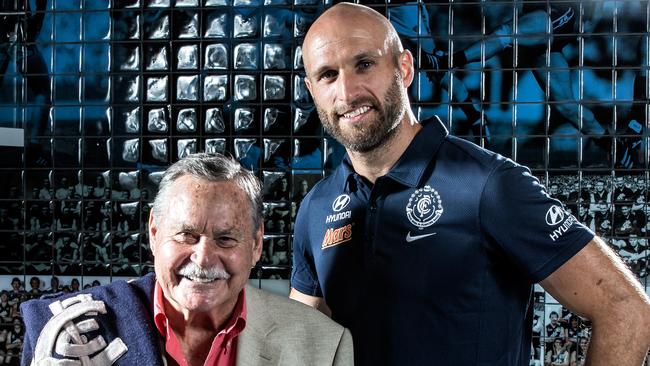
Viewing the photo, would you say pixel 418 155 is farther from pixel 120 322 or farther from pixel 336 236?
pixel 120 322

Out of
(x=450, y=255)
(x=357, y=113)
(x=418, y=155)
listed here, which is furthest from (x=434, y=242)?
(x=357, y=113)

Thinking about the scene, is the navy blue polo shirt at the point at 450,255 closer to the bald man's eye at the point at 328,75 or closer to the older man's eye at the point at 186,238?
the bald man's eye at the point at 328,75

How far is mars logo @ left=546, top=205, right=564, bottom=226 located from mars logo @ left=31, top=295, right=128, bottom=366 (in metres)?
0.85

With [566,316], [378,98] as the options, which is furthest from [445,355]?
[566,316]

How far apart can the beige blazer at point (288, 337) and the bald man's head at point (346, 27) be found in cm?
52

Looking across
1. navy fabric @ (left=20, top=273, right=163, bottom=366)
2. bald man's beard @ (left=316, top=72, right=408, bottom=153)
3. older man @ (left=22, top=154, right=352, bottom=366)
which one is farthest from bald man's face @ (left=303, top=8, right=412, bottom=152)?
navy fabric @ (left=20, top=273, right=163, bottom=366)

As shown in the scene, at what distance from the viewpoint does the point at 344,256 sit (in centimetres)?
170

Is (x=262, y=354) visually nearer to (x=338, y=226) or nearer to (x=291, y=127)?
(x=338, y=226)

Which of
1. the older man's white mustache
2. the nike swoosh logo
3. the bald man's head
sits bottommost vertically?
the older man's white mustache

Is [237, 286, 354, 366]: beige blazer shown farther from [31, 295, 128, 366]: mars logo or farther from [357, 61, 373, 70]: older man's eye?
[357, 61, 373, 70]: older man's eye

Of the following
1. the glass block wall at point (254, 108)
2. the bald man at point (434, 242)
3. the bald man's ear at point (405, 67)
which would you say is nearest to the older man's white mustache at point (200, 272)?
the bald man at point (434, 242)

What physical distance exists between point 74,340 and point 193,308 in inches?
8.6

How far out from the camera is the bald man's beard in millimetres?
1584

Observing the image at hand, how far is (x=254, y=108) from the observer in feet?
8.49
